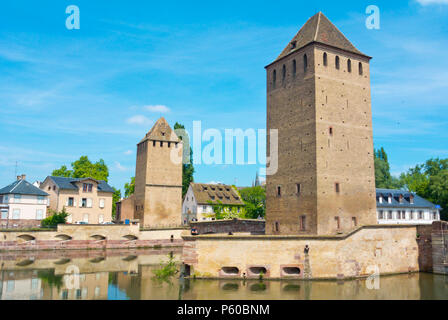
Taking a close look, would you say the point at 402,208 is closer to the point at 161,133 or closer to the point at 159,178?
the point at 159,178

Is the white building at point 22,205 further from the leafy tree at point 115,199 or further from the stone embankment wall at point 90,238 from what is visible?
the leafy tree at point 115,199

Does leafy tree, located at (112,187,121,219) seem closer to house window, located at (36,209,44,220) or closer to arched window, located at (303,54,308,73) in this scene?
house window, located at (36,209,44,220)

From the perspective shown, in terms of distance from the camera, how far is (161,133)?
55.4 meters

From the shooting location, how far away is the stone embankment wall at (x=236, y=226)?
126 ft

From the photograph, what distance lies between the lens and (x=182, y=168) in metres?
59.0

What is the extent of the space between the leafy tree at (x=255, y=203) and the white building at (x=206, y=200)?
155 centimetres

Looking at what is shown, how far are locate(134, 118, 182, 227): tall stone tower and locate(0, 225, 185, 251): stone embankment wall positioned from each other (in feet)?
12.9

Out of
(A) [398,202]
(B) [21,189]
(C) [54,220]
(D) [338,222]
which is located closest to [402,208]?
(A) [398,202]

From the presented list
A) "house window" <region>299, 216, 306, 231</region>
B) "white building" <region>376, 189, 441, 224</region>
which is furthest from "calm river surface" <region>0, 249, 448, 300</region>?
"white building" <region>376, 189, 441, 224</region>

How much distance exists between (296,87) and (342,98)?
11.7ft

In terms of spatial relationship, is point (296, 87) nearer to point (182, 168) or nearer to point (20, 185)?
point (182, 168)

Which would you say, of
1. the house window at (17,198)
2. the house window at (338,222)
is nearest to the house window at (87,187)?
the house window at (17,198)
